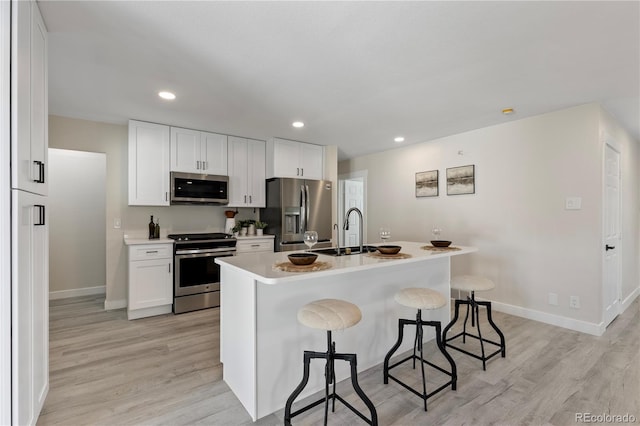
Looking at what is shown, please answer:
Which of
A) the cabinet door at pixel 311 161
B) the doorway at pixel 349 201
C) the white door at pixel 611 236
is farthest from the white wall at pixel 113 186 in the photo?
the white door at pixel 611 236

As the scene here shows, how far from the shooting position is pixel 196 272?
3799mm

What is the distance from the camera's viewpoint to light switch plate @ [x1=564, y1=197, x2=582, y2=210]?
10.3 ft

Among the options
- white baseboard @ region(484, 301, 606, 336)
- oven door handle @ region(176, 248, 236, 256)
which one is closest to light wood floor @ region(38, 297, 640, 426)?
white baseboard @ region(484, 301, 606, 336)

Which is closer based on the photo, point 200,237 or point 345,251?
point 345,251

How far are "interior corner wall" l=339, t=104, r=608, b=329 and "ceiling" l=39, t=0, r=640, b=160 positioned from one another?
14.3 inches

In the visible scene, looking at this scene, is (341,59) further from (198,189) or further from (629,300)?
(629,300)

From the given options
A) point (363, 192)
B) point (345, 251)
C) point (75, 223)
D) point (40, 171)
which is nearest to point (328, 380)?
point (345, 251)

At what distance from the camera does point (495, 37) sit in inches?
76.1

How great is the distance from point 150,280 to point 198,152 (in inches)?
70.4

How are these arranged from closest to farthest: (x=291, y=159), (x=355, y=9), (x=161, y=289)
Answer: (x=355, y=9), (x=161, y=289), (x=291, y=159)

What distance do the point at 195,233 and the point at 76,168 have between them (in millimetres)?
2121

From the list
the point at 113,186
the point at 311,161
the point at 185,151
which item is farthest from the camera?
the point at 311,161

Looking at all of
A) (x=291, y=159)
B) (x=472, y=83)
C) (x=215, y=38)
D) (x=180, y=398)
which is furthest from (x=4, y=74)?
(x=291, y=159)

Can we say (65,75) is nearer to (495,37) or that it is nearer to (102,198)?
(102,198)
